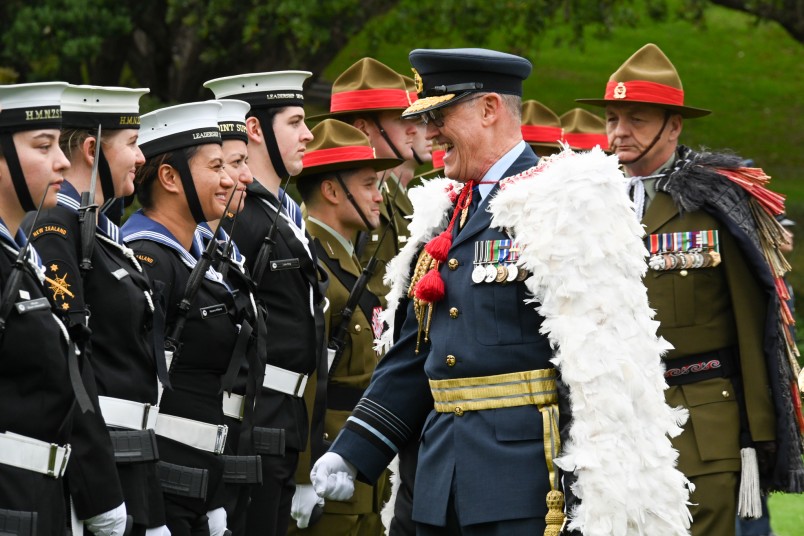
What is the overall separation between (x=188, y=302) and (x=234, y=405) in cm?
62

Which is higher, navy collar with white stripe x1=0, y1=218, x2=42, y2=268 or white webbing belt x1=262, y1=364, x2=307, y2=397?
white webbing belt x1=262, y1=364, x2=307, y2=397

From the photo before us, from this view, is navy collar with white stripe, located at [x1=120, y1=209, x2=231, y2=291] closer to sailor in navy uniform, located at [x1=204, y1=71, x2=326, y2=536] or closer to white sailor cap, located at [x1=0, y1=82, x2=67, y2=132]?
sailor in navy uniform, located at [x1=204, y1=71, x2=326, y2=536]

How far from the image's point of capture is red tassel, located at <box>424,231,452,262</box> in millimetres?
5184

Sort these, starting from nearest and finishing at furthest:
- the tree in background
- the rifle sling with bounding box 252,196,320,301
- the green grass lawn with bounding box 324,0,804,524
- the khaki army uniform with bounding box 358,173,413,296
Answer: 1. the rifle sling with bounding box 252,196,320,301
2. the khaki army uniform with bounding box 358,173,413,296
3. the tree in background
4. the green grass lawn with bounding box 324,0,804,524

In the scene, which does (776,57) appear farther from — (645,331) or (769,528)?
(645,331)

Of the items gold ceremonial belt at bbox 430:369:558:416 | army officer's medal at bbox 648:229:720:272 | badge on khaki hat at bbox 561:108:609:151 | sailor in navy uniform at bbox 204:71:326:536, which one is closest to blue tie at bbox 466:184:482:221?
gold ceremonial belt at bbox 430:369:558:416

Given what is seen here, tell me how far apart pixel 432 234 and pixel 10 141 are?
1.63m

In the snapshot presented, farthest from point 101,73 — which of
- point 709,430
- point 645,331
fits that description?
point 645,331

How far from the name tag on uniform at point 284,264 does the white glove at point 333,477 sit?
152 cm

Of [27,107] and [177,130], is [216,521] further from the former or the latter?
[27,107]

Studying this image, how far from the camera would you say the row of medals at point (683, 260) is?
6969mm

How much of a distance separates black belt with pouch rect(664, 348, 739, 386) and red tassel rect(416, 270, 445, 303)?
2216 mm

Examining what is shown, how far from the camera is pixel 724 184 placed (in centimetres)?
713

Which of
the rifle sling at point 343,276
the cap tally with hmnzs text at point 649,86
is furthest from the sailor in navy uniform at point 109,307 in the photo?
the cap tally with hmnzs text at point 649,86
